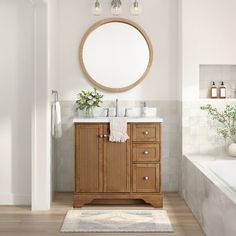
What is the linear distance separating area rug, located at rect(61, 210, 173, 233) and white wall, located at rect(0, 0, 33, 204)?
2.77 feet

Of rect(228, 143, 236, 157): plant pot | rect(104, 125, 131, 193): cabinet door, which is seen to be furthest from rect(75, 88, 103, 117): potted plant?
rect(228, 143, 236, 157): plant pot

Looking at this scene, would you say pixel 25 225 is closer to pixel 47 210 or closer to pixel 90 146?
pixel 47 210

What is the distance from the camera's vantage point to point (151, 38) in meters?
5.79

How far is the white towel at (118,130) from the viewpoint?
5074mm

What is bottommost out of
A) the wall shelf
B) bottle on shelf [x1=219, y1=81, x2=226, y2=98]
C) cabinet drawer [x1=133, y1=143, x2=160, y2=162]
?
cabinet drawer [x1=133, y1=143, x2=160, y2=162]

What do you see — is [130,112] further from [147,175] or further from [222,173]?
[222,173]

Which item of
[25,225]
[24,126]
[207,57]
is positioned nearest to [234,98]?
[207,57]

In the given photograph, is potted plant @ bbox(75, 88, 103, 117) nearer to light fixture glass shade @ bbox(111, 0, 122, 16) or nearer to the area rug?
light fixture glass shade @ bbox(111, 0, 122, 16)

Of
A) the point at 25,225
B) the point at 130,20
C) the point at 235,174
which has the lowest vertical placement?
the point at 25,225

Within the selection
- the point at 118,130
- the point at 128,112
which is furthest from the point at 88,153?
the point at 128,112

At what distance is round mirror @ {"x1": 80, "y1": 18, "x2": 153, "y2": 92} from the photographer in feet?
18.8

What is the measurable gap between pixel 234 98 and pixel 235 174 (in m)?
1.26

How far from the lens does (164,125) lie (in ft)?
19.2

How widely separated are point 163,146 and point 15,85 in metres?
1.85
